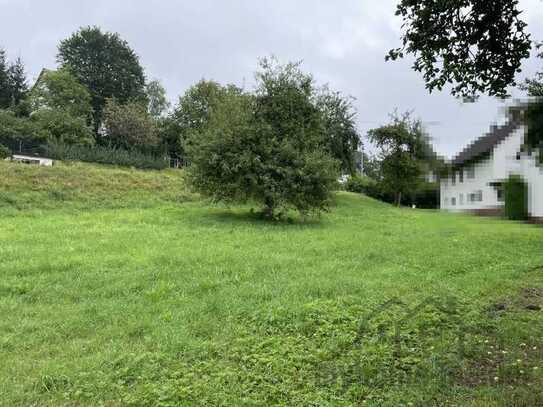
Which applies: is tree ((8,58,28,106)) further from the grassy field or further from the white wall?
the white wall

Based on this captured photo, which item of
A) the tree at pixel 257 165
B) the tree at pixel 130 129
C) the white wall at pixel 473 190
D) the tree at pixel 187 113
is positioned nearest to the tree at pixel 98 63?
the tree at pixel 187 113

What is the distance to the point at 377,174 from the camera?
4.29 m

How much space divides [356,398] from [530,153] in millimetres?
1942

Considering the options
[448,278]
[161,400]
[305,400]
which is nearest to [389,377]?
[305,400]

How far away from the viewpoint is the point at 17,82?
38.0 meters

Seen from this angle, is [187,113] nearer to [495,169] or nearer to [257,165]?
[257,165]

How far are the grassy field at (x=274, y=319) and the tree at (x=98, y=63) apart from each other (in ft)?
132

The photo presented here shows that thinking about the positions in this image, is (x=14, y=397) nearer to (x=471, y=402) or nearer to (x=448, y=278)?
(x=471, y=402)

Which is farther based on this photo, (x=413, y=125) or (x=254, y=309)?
(x=254, y=309)

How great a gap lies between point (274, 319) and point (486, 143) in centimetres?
266

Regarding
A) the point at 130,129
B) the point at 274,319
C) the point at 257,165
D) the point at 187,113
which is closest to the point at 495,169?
the point at 274,319

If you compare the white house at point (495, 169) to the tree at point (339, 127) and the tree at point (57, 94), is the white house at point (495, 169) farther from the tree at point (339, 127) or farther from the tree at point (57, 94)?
the tree at point (57, 94)

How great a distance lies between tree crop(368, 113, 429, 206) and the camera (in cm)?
323

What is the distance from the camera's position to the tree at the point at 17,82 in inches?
1478
